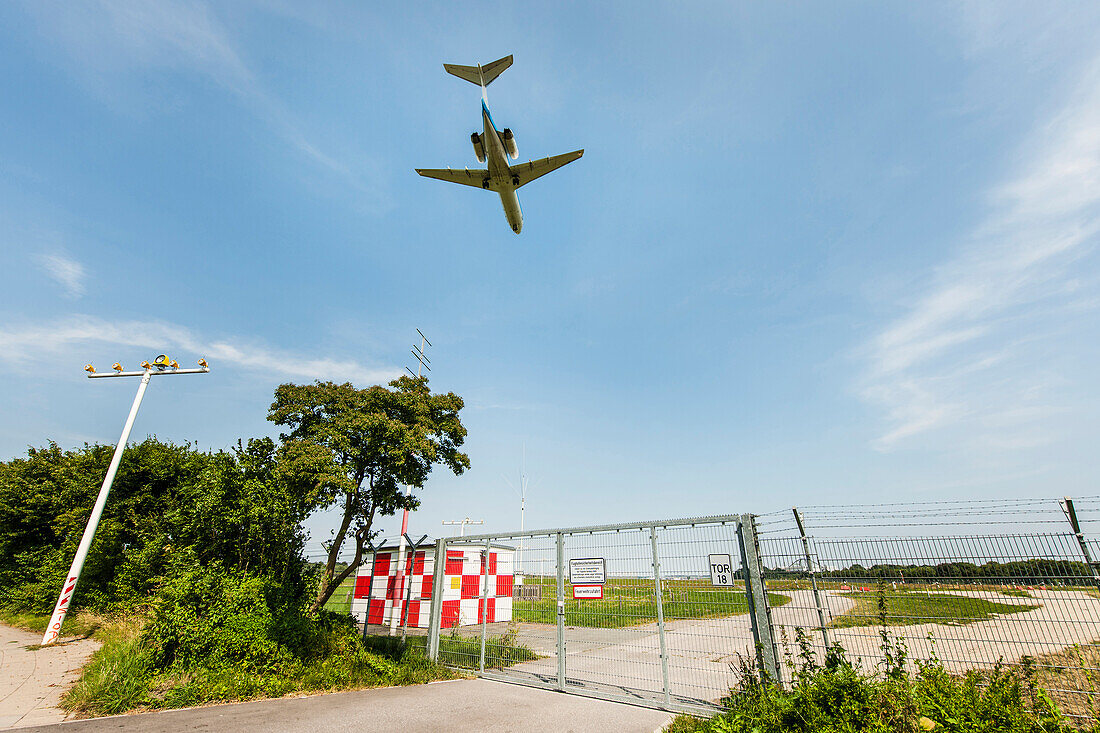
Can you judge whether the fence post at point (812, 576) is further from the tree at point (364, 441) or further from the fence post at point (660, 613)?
the tree at point (364, 441)

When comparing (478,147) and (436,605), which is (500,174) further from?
(436,605)

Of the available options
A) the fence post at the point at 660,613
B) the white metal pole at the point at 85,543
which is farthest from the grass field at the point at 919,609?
the white metal pole at the point at 85,543

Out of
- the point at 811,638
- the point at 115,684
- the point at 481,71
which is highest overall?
the point at 481,71

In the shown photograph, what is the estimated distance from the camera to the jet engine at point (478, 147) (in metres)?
15.3

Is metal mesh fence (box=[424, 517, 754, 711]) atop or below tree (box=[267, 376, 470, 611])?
below

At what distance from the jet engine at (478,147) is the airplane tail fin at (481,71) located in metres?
6.02

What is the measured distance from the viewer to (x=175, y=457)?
17.6m

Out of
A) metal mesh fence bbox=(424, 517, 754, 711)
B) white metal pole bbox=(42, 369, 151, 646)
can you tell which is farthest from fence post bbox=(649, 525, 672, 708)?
white metal pole bbox=(42, 369, 151, 646)

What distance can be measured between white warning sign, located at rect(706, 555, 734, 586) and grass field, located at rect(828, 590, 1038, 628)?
1360mm

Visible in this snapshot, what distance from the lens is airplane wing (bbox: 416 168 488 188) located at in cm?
1683

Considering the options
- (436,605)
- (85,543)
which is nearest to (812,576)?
(436,605)

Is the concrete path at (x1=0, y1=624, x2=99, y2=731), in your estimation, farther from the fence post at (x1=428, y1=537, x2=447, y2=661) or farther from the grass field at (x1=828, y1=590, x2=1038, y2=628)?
the grass field at (x1=828, y1=590, x2=1038, y2=628)

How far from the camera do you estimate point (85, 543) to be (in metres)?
11.8

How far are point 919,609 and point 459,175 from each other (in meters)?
17.4
